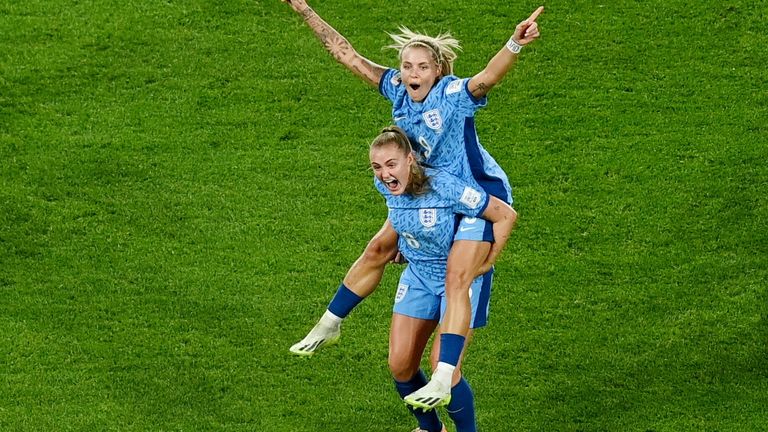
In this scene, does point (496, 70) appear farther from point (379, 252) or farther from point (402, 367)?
point (402, 367)

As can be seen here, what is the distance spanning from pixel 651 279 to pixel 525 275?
2.58 ft

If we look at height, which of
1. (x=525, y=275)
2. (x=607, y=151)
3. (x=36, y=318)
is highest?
(x=607, y=151)

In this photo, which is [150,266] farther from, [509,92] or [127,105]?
[509,92]

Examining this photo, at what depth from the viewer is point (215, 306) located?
8570 mm

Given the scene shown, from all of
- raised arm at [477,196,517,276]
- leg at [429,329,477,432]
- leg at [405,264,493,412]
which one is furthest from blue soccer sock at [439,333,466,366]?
raised arm at [477,196,517,276]

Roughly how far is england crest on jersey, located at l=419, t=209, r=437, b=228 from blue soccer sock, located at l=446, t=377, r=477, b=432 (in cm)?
85

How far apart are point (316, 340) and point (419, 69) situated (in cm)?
149

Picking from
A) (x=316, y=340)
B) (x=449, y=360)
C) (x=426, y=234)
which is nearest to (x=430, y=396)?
(x=449, y=360)

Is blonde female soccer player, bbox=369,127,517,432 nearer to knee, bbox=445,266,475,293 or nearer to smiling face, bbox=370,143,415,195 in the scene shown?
smiling face, bbox=370,143,415,195

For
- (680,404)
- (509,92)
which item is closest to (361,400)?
(680,404)

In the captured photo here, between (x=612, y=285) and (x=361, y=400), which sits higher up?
(x=612, y=285)

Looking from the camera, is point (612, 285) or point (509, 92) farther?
point (509, 92)

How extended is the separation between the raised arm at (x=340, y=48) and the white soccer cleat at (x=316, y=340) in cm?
128

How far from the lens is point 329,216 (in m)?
9.27
